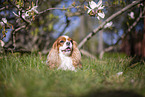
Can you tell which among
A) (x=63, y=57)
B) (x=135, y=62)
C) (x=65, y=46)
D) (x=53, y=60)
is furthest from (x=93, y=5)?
(x=135, y=62)

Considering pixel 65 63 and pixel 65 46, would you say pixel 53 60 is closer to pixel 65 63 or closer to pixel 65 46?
pixel 65 63

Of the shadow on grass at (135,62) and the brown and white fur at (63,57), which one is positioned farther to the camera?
the shadow on grass at (135,62)

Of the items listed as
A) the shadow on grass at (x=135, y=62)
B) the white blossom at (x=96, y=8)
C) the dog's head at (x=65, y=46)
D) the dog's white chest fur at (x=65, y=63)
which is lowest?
the shadow on grass at (x=135, y=62)

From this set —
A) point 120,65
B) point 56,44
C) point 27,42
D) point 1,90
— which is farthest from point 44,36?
point 1,90

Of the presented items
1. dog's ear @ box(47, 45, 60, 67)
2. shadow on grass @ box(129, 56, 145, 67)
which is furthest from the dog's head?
shadow on grass @ box(129, 56, 145, 67)

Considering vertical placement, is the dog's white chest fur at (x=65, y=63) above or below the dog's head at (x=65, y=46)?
below

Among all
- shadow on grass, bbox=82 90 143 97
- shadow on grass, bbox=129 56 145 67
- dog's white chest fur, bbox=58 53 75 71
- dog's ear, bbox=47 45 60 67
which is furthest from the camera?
shadow on grass, bbox=129 56 145 67

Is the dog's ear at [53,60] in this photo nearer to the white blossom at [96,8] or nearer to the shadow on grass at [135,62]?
the white blossom at [96,8]

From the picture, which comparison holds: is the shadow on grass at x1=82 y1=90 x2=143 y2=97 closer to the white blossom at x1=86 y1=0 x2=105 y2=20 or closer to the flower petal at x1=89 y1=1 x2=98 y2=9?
the white blossom at x1=86 y1=0 x2=105 y2=20

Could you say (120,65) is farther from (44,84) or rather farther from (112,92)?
(44,84)

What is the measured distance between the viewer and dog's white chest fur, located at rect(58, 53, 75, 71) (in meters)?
→ 2.53

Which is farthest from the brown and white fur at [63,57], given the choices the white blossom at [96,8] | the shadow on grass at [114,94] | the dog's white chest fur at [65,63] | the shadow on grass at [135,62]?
the shadow on grass at [135,62]

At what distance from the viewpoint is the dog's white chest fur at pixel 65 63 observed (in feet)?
8.29

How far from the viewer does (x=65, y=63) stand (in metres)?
2.59
